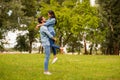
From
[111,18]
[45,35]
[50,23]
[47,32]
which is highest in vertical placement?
[50,23]

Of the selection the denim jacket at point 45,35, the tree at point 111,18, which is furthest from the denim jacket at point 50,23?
the tree at point 111,18

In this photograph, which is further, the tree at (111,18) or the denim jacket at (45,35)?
the tree at (111,18)

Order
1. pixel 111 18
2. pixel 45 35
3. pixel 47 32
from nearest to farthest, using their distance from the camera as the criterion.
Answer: pixel 47 32 → pixel 45 35 → pixel 111 18

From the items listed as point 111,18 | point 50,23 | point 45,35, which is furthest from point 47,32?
point 111,18

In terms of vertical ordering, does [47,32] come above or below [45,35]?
above

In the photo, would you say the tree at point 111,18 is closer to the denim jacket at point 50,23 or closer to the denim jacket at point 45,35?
the denim jacket at point 50,23

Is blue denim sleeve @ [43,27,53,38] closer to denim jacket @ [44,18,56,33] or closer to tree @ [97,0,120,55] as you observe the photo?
denim jacket @ [44,18,56,33]

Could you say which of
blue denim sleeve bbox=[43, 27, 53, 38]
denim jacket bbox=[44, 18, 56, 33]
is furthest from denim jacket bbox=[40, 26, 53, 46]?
denim jacket bbox=[44, 18, 56, 33]

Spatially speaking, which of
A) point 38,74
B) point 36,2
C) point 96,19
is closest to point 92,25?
point 96,19

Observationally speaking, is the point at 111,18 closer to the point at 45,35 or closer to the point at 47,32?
the point at 45,35

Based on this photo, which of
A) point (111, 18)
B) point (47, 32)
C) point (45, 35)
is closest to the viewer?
point (47, 32)

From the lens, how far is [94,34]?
6375 cm

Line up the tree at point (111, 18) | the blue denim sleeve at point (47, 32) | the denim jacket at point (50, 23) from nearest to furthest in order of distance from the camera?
the blue denim sleeve at point (47, 32) < the denim jacket at point (50, 23) < the tree at point (111, 18)

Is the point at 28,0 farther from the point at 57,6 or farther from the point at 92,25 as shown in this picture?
the point at 92,25
